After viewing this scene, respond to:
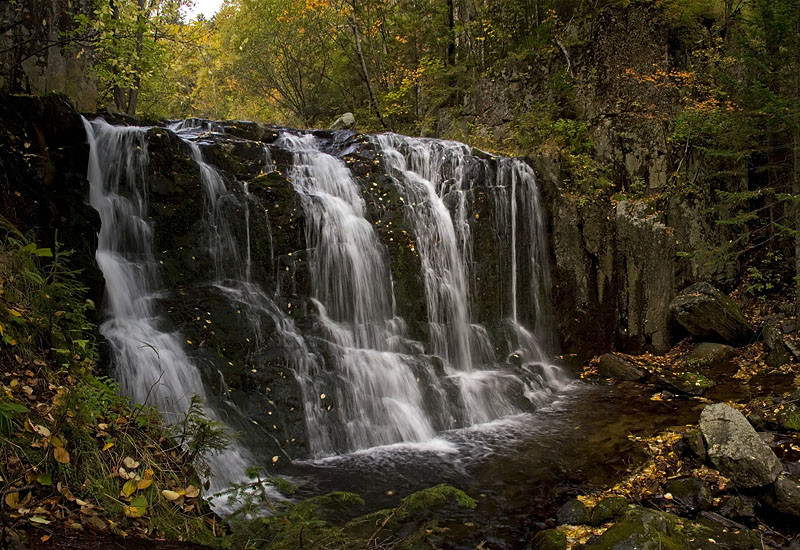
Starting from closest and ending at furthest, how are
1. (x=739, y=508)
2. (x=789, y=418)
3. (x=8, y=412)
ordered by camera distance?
(x=8, y=412) < (x=739, y=508) < (x=789, y=418)

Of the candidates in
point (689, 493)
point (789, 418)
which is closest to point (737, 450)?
point (689, 493)

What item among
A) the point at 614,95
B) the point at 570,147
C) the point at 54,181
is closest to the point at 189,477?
the point at 54,181

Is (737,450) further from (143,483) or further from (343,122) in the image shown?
(343,122)

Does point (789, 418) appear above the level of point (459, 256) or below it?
below

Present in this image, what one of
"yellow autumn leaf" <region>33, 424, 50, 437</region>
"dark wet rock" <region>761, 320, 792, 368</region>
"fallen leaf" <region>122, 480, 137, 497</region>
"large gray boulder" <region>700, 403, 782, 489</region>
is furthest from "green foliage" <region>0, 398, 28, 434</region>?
"dark wet rock" <region>761, 320, 792, 368</region>

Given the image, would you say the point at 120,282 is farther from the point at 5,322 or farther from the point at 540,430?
the point at 540,430

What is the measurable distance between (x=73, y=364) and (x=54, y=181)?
3176mm

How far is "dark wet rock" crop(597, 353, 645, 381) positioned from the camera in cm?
1029

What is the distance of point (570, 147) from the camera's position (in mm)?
12906

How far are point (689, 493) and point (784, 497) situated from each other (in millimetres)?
830

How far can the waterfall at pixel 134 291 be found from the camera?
5.87 meters

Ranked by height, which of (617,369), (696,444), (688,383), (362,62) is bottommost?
(688,383)

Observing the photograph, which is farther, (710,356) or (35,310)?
(710,356)

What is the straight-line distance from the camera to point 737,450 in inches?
219
